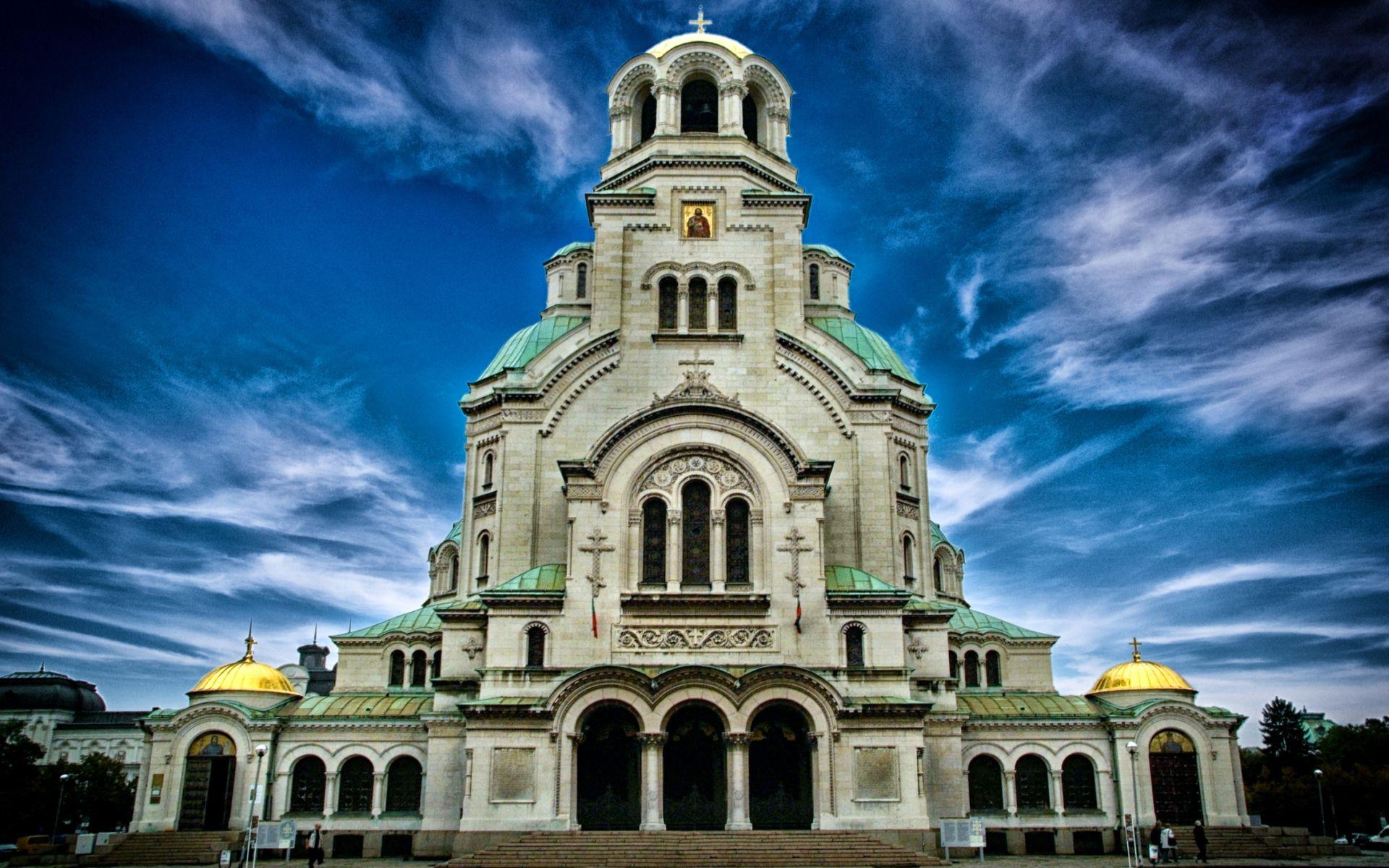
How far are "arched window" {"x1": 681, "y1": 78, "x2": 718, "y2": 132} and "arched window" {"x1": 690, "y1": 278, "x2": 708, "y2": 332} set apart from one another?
7537mm

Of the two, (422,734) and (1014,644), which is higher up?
(1014,644)

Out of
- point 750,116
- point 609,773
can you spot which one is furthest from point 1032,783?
point 750,116

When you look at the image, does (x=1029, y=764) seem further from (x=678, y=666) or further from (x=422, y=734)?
(x=422, y=734)

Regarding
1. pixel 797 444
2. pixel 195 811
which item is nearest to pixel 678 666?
pixel 797 444

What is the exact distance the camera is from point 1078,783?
3856cm

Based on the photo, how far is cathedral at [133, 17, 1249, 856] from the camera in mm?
33281

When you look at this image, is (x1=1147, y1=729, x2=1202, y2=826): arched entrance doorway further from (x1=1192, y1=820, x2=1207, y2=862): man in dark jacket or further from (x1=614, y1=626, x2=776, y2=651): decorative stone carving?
(x1=614, y1=626, x2=776, y2=651): decorative stone carving

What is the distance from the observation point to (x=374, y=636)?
43.8 m

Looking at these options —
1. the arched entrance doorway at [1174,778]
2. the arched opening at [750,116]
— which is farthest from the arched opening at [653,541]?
the arched opening at [750,116]

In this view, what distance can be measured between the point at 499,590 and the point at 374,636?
11110 millimetres

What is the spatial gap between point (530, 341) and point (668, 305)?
729 cm

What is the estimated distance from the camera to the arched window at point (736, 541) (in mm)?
36000

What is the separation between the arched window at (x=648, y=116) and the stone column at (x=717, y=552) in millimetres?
17792

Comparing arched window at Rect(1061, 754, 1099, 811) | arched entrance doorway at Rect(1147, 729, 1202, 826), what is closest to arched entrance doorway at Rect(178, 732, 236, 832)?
arched window at Rect(1061, 754, 1099, 811)
